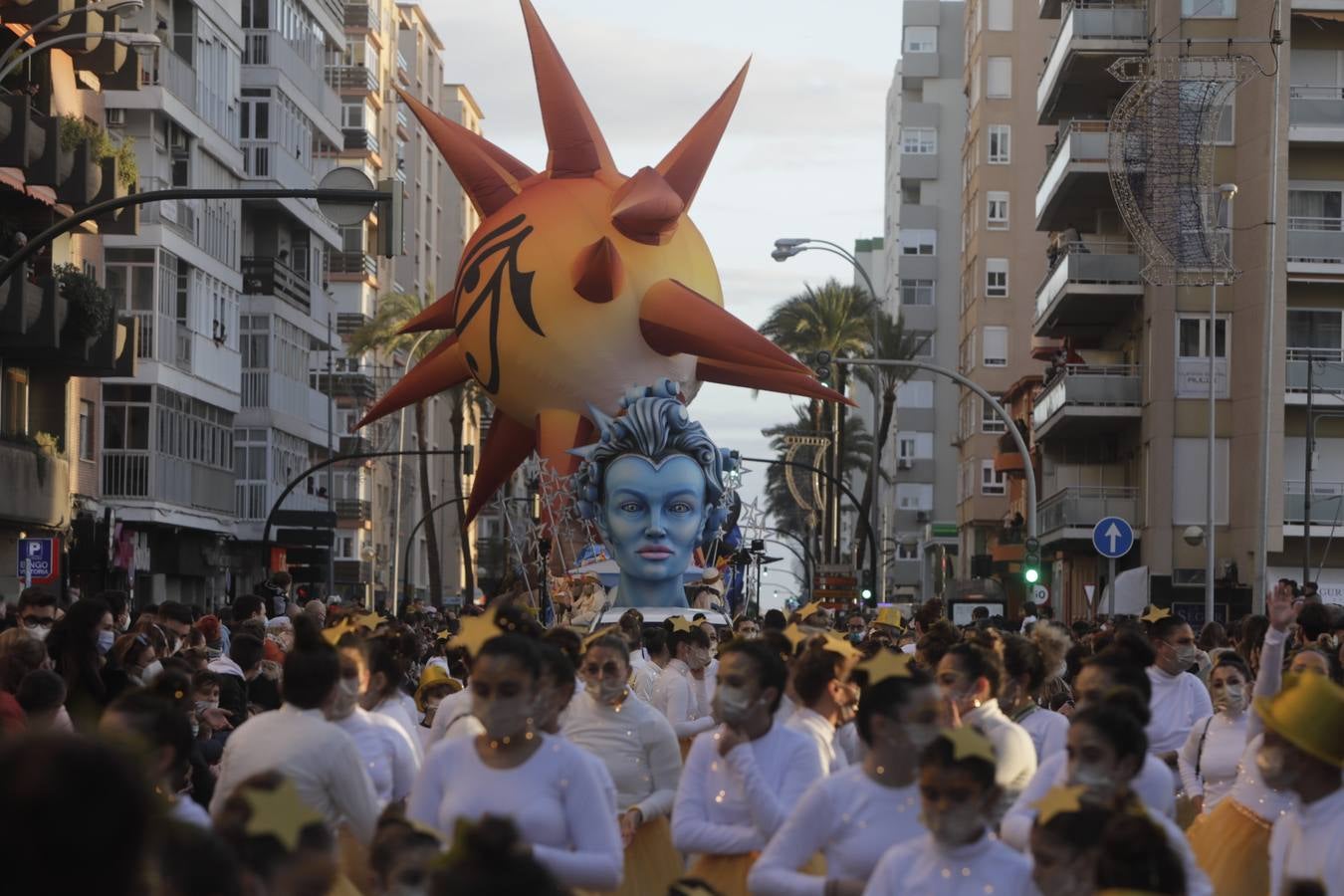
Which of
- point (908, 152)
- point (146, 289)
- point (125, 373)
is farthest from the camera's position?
point (908, 152)

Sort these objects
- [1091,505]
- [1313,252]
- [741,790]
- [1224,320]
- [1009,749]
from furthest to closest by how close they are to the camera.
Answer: [1091,505] < [1224,320] < [1313,252] < [1009,749] < [741,790]

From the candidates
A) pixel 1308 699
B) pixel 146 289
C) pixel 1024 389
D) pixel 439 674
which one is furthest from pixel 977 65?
pixel 1308 699

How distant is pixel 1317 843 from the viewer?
7.07m

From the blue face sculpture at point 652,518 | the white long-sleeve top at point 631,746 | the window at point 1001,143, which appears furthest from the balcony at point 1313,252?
the white long-sleeve top at point 631,746

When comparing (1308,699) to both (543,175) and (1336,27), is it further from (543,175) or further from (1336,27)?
(1336,27)

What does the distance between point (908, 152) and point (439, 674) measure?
9876 centimetres

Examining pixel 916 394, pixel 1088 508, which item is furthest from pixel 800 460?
pixel 1088 508

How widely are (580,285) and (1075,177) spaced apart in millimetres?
25150

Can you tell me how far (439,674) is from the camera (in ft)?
47.8

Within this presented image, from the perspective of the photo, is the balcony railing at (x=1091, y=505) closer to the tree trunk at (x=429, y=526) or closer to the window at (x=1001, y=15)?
the tree trunk at (x=429, y=526)

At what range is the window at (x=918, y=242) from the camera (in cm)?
10888

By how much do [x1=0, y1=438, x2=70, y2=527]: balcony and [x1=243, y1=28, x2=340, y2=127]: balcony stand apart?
72.7 feet

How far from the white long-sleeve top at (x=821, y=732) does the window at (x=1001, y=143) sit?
241ft

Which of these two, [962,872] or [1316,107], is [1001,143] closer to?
[1316,107]
